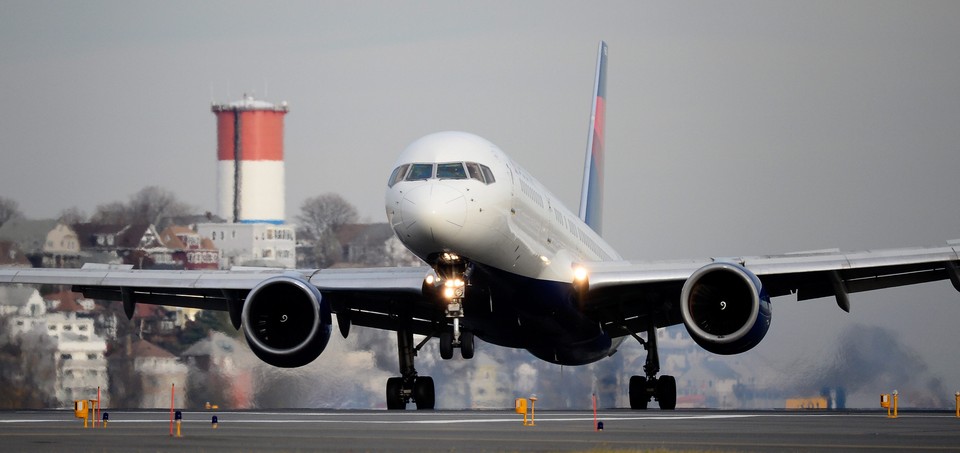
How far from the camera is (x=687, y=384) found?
5125 cm

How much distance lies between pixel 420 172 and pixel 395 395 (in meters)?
8.25

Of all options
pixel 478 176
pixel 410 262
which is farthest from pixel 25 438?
pixel 410 262

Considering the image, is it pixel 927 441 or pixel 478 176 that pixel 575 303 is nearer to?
pixel 478 176

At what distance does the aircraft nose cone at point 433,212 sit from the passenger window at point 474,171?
799 millimetres

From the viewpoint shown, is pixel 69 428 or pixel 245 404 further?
pixel 245 404

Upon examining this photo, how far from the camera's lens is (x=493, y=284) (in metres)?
34.1

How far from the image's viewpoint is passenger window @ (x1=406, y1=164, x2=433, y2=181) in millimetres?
31156

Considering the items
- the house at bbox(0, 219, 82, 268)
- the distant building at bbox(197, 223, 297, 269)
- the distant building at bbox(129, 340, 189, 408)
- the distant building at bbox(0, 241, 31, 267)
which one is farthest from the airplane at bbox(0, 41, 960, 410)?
the distant building at bbox(197, 223, 297, 269)

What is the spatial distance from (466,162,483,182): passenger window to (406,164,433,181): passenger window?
81 centimetres

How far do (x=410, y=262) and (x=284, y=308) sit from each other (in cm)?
4104

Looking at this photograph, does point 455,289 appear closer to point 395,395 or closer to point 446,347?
point 446,347

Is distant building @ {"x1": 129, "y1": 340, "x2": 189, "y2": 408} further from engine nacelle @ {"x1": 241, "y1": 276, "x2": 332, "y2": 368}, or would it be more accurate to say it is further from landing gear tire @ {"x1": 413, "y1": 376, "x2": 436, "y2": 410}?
engine nacelle @ {"x1": 241, "y1": 276, "x2": 332, "y2": 368}

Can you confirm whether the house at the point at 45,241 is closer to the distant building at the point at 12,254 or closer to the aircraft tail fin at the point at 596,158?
the distant building at the point at 12,254

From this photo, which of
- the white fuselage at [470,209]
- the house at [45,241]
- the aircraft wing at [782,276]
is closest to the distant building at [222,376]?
the aircraft wing at [782,276]
